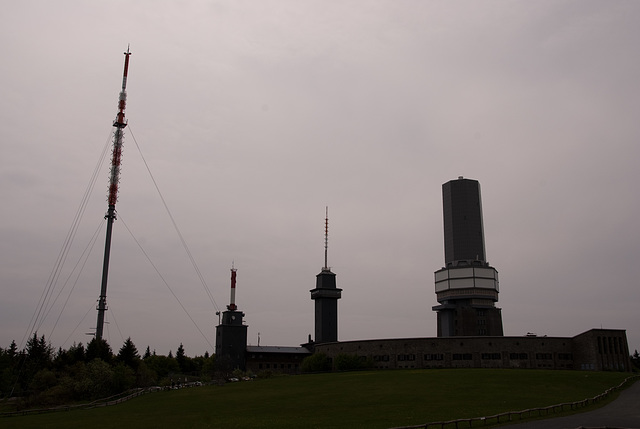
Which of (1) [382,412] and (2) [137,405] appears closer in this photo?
(1) [382,412]

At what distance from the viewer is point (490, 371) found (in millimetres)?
72500

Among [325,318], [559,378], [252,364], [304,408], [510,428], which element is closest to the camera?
[510,428]

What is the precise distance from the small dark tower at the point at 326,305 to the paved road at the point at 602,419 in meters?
95.2

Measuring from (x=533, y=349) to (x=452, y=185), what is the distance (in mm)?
59901

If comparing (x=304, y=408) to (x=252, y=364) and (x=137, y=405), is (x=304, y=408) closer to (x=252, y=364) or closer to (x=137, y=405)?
(x=137, y=405)

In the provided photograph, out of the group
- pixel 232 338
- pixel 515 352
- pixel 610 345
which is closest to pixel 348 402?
pixel 515 352

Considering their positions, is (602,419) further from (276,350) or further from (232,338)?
(276,350)

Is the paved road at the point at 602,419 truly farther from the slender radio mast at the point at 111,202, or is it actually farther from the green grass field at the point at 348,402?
the slender radio mast at the point at 111,202

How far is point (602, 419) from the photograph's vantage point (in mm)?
34438

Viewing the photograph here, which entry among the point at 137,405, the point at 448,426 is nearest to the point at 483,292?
the point at 137,405

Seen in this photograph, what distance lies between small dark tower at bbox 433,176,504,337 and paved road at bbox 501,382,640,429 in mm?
92663

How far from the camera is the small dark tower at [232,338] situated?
12356 centimetres

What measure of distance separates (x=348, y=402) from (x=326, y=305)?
8844 cm

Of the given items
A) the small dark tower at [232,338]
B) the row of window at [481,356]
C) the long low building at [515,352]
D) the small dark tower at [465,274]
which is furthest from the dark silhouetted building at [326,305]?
the row of window at [481,356]
